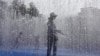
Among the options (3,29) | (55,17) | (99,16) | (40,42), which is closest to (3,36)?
(3,29)

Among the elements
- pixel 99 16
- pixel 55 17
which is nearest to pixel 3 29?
pixel 55 17

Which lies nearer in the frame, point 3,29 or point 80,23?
point 80,23

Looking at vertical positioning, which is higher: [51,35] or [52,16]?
[52,16]

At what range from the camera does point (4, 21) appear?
15.0 feet

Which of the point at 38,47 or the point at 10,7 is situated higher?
the point at 10,7

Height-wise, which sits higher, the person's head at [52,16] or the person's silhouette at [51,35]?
the person's head at [52,16]

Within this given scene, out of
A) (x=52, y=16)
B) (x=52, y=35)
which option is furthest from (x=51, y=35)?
(x=52, y=16)

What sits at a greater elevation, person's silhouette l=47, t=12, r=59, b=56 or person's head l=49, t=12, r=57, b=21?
person's head l=49, t=12, r=57, b=21

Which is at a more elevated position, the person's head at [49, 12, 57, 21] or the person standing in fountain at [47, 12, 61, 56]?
the person's head at [49, 12, 57, 21]

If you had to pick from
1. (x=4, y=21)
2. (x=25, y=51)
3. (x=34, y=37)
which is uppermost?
(x=4, y=21)

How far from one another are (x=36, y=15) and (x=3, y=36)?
0.80 m

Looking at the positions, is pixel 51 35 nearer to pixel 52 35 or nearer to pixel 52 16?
pixel 52 35

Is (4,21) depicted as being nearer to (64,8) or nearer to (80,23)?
(64,8)

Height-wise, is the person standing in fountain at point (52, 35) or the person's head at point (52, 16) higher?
the person's head at point (52, 16)
